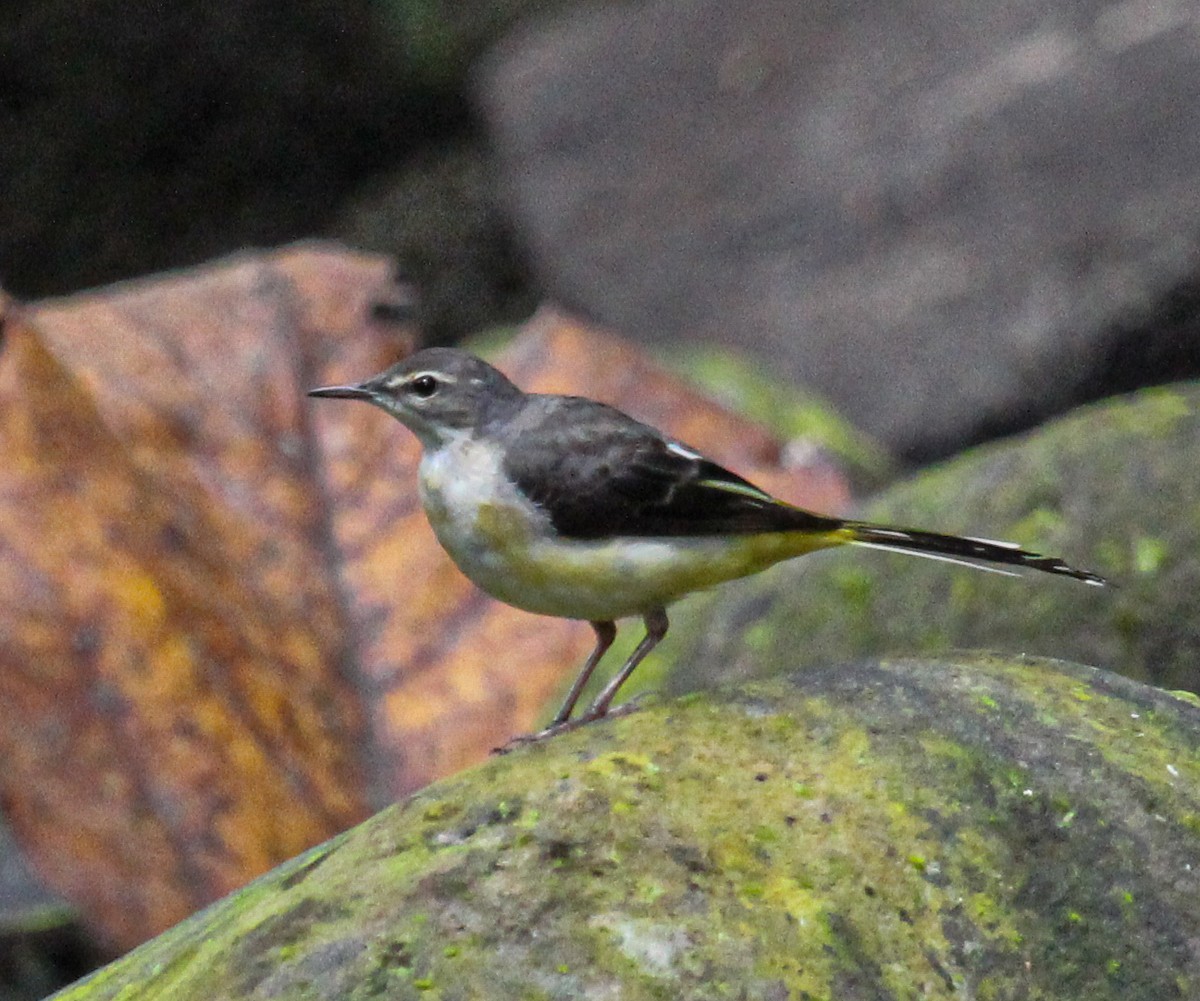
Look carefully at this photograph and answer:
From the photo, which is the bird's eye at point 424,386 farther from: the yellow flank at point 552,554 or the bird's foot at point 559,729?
the bird's foot at point 559,729

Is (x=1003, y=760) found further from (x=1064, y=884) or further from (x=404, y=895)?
(x=404, y=895)

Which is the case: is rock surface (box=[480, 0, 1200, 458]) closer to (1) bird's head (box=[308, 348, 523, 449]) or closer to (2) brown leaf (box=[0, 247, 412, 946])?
(2) brown leaf (box=[0, 247, 412, 946])

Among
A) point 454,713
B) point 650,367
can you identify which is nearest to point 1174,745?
point 454,713

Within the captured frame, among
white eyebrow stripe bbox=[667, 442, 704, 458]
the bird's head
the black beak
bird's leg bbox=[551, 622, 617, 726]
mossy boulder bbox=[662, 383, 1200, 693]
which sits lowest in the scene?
mossy boulder bbox=[662, 383, 1200, 693]

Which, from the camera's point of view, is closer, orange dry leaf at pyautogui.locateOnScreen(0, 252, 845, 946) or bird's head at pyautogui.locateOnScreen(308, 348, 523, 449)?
bird's head at pyautogui.locateOnScreen(308, 348, 523, 449)

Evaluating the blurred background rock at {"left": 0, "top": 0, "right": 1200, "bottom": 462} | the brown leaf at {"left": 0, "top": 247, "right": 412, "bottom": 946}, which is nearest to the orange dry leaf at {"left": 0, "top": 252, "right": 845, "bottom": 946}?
the brown leaf at {"left": 0, "top": 247, "right": 412, "bottom": 946}

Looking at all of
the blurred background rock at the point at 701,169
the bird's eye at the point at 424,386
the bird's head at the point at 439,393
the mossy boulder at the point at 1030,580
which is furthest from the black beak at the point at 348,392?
the blurred background rock at the point at 701,169
